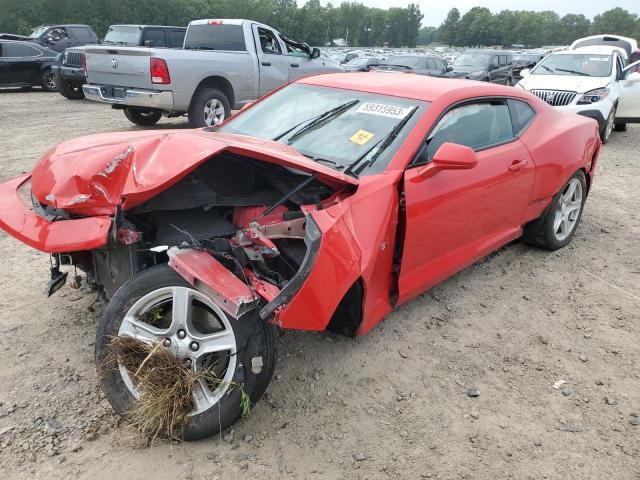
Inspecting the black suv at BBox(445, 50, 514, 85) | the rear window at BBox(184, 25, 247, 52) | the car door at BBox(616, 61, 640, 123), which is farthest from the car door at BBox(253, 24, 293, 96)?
the black suv at BBox(445, 50, 514, 85)

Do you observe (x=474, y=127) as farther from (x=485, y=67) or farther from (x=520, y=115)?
(x=485, y=67)

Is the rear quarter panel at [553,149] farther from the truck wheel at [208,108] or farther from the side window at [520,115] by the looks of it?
the truck wheel at [208,108]

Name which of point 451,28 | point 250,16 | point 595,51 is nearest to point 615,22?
point 451,28

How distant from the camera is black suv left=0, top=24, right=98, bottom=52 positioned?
17094 millimetres

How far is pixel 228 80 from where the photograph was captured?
945 cm

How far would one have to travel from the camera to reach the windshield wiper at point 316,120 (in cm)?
348

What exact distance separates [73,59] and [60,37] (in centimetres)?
541

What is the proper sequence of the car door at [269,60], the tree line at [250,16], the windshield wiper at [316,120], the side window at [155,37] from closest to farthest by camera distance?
the windshield wiper at [316,120] < the car door at [269,60] < the side window at [155,37] < the tree line at [250,16]

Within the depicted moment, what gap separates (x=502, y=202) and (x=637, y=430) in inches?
68.3

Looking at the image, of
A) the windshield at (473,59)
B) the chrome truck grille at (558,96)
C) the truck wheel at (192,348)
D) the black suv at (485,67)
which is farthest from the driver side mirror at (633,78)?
the truck wheel at (192,348)

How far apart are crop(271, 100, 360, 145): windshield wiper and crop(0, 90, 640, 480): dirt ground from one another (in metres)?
1.32

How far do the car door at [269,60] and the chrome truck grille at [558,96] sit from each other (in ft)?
16.1

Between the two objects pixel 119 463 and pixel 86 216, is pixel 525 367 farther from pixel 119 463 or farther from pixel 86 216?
pixel 86 216

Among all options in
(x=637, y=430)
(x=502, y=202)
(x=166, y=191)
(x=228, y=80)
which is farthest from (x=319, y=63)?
(x=637, y=430)
